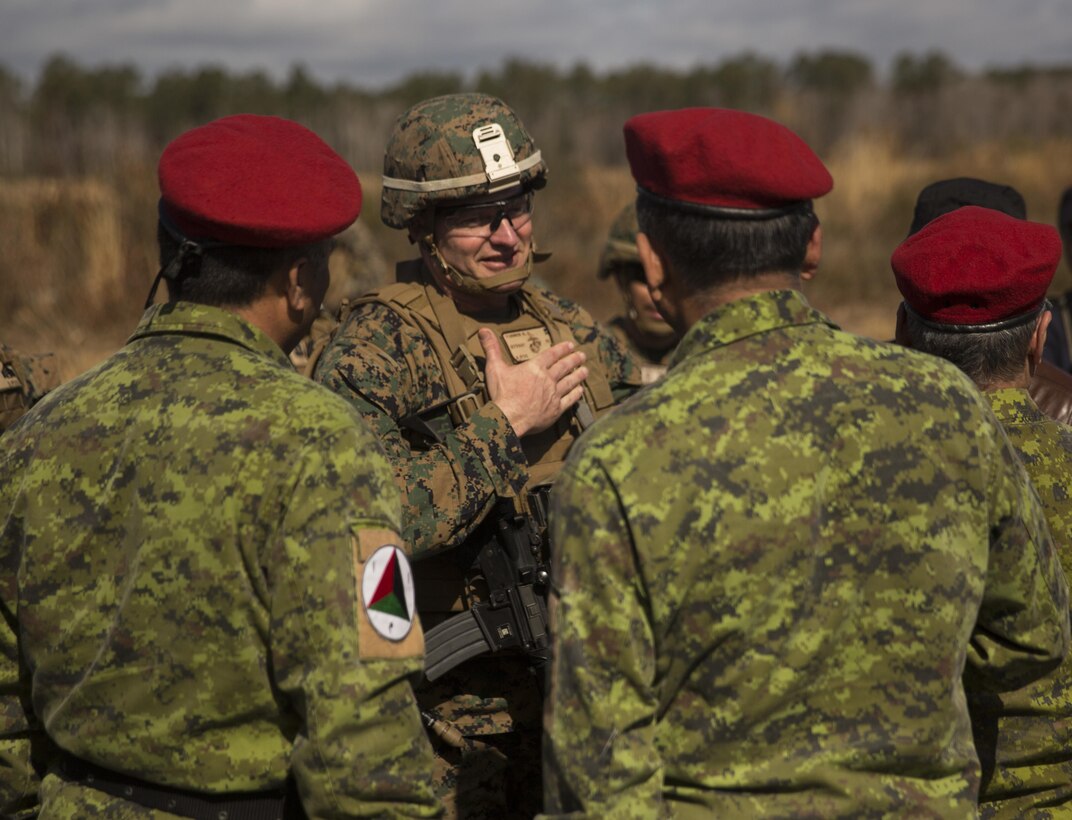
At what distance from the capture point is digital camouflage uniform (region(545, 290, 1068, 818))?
1.98 meters

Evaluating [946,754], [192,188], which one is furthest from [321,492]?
[946,754]

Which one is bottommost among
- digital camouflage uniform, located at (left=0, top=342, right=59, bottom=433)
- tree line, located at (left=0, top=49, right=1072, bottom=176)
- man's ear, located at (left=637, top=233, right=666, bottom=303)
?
tree line, located at (left=0, top=49, right=1072, bottom=176)

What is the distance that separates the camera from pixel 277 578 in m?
2.08

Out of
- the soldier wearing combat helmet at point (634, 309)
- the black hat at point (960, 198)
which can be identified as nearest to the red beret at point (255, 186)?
the black hat at point (960, 198)

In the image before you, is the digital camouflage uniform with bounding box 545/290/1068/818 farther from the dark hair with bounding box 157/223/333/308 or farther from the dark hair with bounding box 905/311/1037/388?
the dark hair with bounding box 157/223/333/308

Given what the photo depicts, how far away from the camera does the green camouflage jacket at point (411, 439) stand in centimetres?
322

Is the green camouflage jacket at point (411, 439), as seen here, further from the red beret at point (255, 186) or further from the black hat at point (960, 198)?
the black hat at point (960, 198)

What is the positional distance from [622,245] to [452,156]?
2529 mm

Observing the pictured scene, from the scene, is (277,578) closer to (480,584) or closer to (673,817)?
(673,817)

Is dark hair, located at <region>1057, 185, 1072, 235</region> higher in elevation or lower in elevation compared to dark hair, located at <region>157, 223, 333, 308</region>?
lower

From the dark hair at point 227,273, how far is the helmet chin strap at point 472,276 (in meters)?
1.31

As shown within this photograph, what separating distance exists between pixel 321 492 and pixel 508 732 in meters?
1.71

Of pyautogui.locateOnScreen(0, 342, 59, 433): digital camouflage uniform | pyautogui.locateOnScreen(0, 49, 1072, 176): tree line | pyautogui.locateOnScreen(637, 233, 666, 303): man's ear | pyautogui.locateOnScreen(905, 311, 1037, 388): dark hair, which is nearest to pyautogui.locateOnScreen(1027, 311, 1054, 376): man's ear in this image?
pyautogui.locateOnScreen(905, 311, 1037, 388): dark hair

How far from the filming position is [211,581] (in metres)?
2.12
